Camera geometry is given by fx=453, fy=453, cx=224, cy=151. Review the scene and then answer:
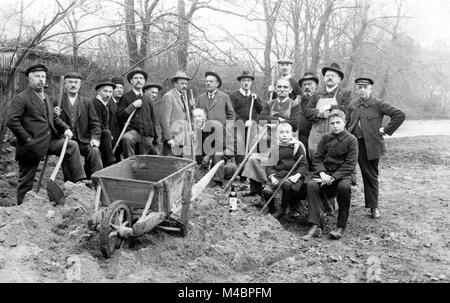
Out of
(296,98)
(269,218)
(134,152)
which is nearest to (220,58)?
(296,98)

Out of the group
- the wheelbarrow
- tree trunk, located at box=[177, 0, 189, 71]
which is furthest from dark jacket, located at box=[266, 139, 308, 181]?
tree trunk, located at box=[177, 0, 189, 71]

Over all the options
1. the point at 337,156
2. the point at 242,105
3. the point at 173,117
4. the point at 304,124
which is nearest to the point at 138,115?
the point at 173,117

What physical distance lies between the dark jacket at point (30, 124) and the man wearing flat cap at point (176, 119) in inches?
79.3

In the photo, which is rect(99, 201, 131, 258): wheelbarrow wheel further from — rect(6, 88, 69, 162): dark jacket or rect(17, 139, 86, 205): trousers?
rect(6, 88, 69, 162): dark jacket

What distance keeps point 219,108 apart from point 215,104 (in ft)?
0.33

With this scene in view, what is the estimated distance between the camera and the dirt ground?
4328 millimetres

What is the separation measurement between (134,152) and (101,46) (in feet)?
13.3

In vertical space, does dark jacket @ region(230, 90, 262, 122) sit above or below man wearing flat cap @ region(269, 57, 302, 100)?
below

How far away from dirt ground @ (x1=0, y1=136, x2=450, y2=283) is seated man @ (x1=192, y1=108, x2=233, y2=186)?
816 mm

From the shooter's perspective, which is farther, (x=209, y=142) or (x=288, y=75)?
(x=288, y=75)

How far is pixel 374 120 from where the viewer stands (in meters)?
6.87

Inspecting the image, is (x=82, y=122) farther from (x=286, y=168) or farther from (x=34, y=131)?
(x=286, y=168)

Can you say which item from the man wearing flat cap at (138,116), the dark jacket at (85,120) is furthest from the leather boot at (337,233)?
the dark jacket at (85,120)

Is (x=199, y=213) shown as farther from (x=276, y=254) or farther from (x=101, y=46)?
(x=101, y=46)
